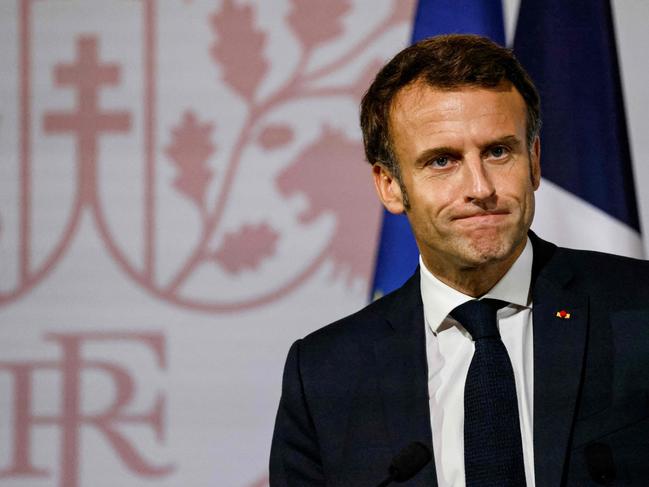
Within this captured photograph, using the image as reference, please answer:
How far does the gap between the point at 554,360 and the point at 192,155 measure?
1.47m

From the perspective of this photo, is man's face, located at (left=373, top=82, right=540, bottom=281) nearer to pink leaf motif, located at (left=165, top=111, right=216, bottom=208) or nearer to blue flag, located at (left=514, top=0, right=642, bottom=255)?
blue flag, located at (left=514, top=0, right=642, bottom=255)

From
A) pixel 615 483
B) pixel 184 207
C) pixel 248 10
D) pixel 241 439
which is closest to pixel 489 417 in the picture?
pixel 615 483

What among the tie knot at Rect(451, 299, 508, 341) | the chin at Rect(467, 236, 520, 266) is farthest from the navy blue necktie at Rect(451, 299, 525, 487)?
the chin at Rect(467, 236, 520, 266)

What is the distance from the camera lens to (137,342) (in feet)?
9.23

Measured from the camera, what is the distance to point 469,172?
5.53 feet

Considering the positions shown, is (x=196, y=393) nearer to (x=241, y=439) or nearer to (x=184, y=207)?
(x=241, y=439)

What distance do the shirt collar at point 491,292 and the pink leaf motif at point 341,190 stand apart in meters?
0.91

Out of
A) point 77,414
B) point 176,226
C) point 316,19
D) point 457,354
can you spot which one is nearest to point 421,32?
point 316,19

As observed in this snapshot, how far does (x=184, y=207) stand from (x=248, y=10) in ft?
2.02

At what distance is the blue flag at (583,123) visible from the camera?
2.59 metres

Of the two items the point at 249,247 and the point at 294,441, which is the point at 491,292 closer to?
the point at 294,441

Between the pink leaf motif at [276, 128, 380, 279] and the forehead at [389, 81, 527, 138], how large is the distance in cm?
98

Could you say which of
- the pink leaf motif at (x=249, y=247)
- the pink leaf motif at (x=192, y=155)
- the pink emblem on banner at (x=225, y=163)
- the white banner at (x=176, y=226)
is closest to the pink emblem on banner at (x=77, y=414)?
the white banner at (x=176, y=226)

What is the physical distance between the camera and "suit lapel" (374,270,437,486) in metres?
1.72
